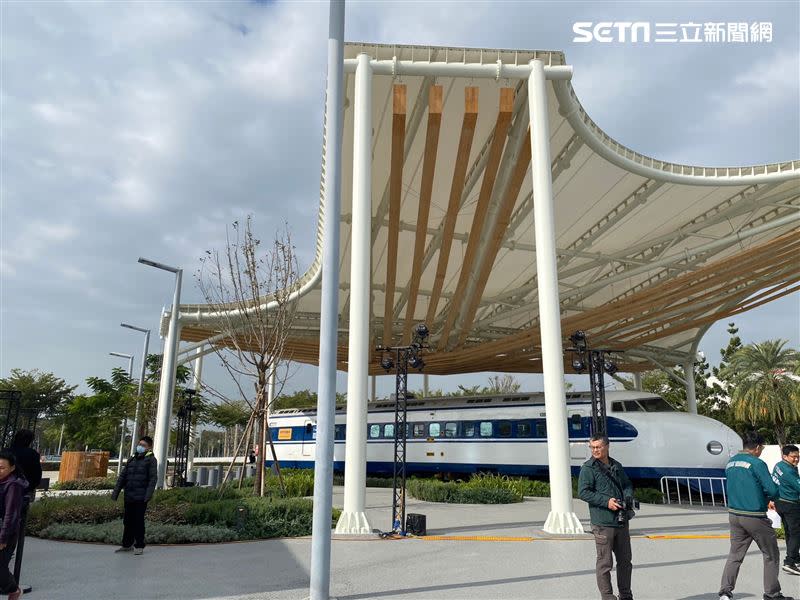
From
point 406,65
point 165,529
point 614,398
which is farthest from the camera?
point 614,398

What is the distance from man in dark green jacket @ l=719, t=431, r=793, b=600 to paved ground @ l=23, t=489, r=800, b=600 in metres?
0.56

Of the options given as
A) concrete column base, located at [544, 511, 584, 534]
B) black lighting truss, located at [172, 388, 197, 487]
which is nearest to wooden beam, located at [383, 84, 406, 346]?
concrete column base, located at [544, 511, 584, 534]

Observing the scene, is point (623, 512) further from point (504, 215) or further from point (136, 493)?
point (504, 215)

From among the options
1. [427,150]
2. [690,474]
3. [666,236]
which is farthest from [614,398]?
[427,150]

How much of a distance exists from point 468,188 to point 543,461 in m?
10.4

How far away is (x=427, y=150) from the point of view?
13.6 meters

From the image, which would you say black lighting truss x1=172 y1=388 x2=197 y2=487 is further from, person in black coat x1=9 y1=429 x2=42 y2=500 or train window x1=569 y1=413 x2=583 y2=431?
person in black coat x1=9 y1=429 x2=42 y2=500

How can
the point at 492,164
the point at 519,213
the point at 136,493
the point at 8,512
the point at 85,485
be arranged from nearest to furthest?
the point at 8,512 < the point at 136,493 < the point at 492,164 < the point at 519,213 < the point at 85,485

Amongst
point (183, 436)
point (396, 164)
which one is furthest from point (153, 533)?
point (183, 436)

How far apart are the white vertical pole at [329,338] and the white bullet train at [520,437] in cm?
1556

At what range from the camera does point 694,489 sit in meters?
18.4

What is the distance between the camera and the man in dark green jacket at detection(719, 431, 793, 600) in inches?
232

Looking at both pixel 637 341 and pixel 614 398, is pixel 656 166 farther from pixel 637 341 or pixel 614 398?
pixel 637 341

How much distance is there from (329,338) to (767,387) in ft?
132
